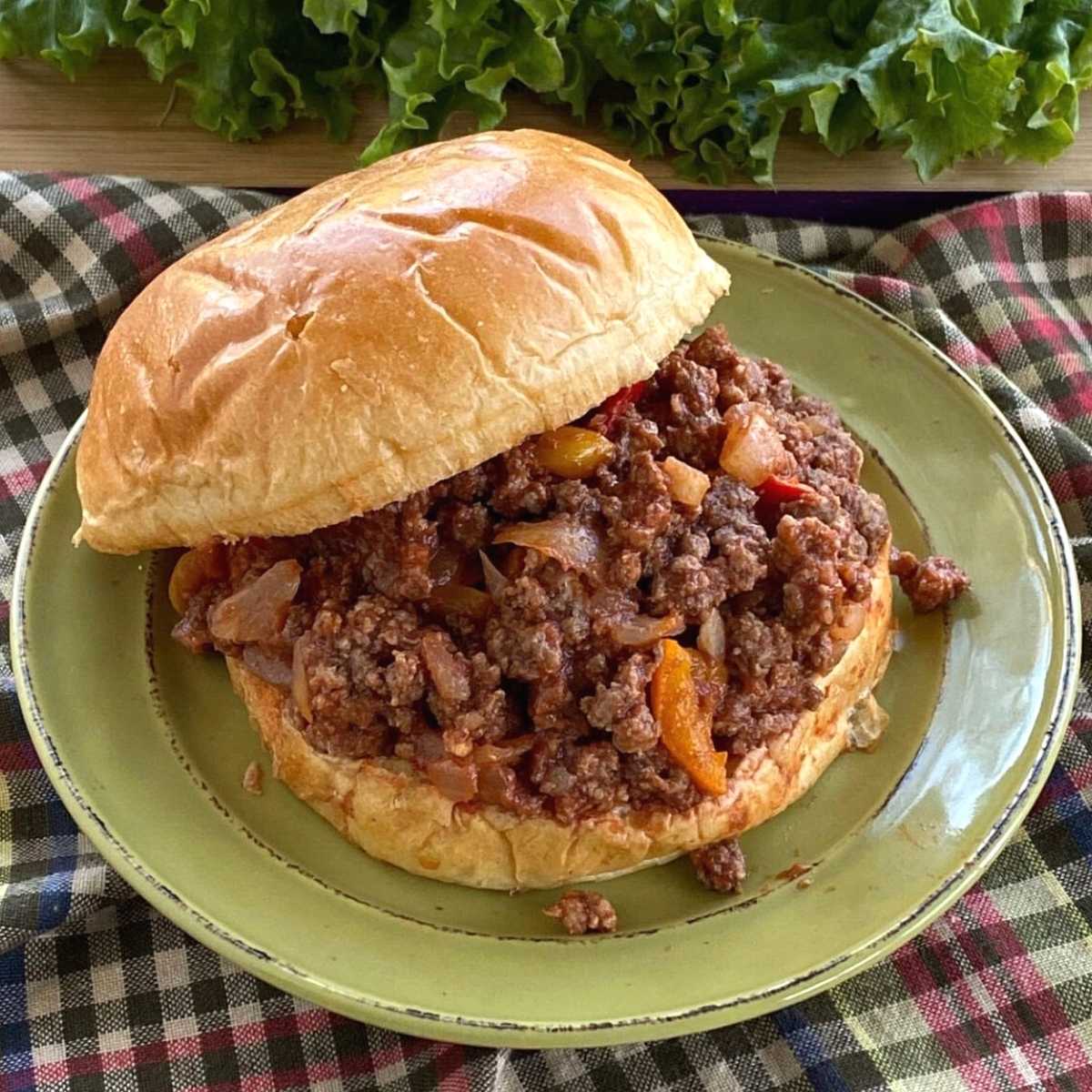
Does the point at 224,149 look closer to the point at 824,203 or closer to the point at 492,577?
the point at 824,203

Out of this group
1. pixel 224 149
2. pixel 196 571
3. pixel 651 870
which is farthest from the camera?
pixel 224 149

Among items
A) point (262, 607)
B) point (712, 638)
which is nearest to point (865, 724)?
point (712, 638)

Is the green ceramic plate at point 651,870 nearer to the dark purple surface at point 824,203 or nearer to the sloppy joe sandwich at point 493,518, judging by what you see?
the sloppy joe sandwich at point 493,518

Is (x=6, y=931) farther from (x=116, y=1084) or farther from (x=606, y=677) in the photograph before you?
(x=606, y=677)

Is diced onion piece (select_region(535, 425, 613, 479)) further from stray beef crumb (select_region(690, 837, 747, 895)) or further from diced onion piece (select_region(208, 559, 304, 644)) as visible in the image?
stray beef crumb (select_region(690, 837, 747, 895))

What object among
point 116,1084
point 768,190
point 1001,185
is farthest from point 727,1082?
point 1001,185

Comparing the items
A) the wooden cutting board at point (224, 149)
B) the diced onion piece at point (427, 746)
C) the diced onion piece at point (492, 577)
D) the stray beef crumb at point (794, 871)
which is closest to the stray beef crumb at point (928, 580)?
the stray beef crumb at point (794, 871)
